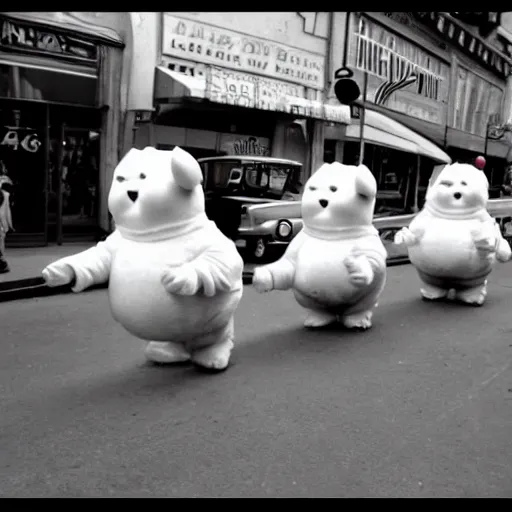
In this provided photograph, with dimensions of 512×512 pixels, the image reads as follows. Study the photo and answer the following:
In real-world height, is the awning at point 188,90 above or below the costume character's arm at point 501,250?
above

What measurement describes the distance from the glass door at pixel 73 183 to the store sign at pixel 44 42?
1.25 meters

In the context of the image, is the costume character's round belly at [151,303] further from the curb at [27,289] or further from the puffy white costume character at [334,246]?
the curb at [27,289]

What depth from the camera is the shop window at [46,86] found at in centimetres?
1105

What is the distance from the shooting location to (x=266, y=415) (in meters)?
4.03

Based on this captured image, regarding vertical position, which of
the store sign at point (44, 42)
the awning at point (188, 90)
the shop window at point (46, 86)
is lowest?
the shop window at point (46, 86)

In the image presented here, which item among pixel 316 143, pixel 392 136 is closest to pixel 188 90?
pixel 316 143

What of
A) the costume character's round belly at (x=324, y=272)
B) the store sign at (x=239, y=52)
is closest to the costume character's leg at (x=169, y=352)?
the costume character's round belly at (x=324, y=272)

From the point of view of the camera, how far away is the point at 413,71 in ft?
67.5

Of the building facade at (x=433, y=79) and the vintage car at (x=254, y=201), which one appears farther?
the building facade at (x=433, y=79)

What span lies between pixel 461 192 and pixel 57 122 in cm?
758

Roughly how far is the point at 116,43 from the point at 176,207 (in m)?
8.88

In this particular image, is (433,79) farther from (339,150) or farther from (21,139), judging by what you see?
(21,139)
